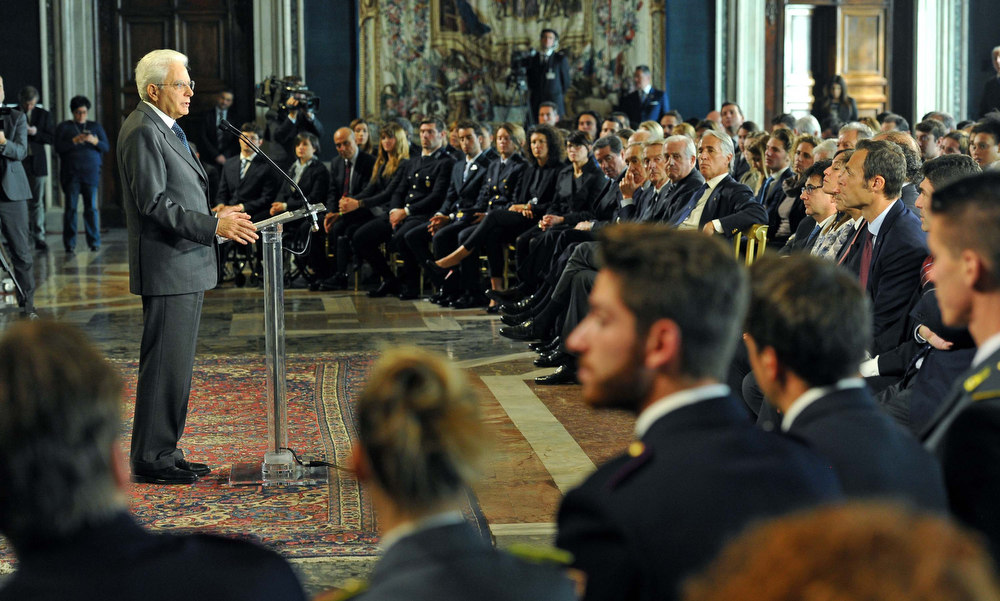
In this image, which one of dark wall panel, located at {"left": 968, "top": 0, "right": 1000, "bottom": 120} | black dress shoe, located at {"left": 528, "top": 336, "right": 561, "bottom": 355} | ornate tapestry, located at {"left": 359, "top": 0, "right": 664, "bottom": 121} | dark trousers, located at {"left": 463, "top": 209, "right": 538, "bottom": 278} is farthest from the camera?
ornate tapestry, located at {"left": 359, "top": 0, "right": 664, "bottom": 121}

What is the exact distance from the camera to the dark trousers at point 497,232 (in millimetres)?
8523

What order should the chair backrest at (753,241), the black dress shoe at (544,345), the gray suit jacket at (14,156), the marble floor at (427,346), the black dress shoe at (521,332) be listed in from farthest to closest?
the gray suit jacket at (14,156) < the black dress shoe at (521,332) < the black dress shoe at (544,345) < the chair backrest at (753,241) < the marble floor at (427,346)

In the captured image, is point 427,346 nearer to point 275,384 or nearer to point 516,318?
point 516,318

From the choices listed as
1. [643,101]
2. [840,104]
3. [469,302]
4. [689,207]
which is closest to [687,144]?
[689,207]

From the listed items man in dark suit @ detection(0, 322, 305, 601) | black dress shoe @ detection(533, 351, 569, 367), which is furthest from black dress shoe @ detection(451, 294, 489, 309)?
man in dark suit @ detection(0, 322, 305, 601)

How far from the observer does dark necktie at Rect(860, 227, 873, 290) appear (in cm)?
399

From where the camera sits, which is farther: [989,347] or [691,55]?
[691,55]

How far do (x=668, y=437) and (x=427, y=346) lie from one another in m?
5.42

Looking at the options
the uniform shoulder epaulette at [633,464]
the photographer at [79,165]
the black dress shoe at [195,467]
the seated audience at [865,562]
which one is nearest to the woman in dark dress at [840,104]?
the photographer at [79,165]

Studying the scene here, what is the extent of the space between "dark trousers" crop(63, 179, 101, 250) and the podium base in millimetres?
9049

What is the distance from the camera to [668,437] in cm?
154

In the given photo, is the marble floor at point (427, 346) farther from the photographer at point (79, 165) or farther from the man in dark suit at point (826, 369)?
the man in dark suit at point (826, 369)

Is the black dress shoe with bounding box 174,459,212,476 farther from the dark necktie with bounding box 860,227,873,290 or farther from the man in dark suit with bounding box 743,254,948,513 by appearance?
the man in dark suit with bounding box 743,254,948,513

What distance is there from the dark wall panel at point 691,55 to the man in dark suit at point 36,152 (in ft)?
23.2
